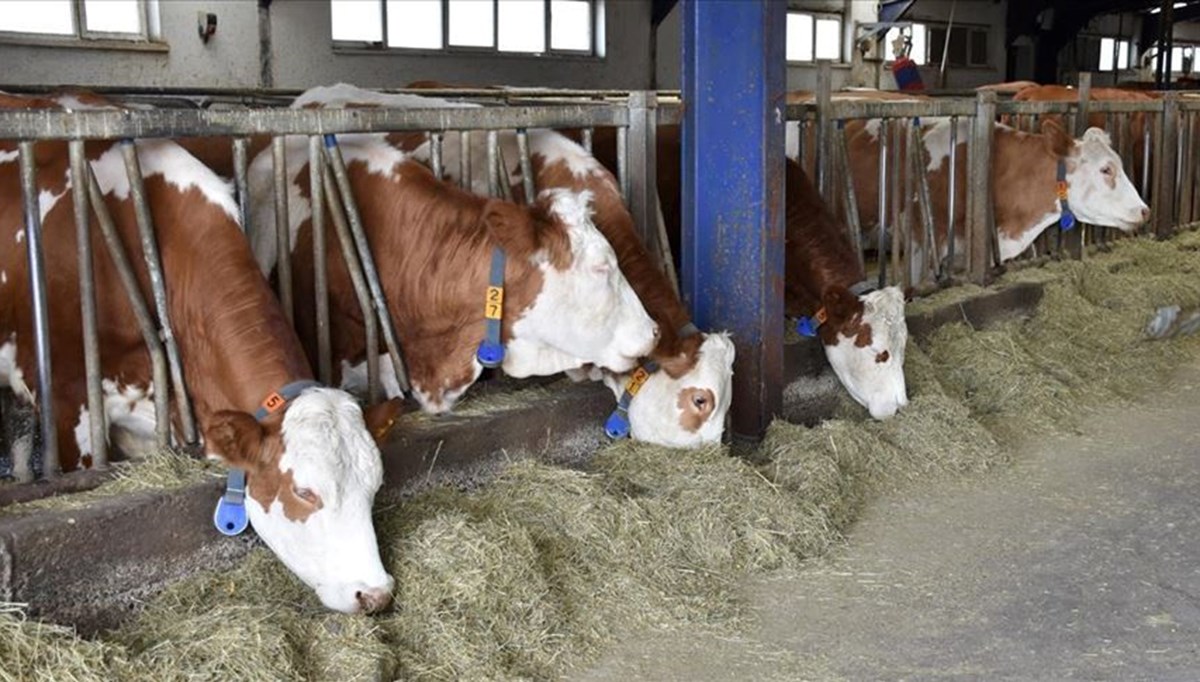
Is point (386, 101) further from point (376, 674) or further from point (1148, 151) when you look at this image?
point (1148, 151)

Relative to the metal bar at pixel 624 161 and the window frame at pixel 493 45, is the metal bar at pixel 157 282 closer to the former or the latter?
the metal bar at pixel 624 161

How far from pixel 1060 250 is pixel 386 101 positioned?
5560 millimetres

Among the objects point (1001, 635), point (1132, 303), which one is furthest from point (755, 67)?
point (1132, 303)

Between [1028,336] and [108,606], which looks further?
[1028,336]

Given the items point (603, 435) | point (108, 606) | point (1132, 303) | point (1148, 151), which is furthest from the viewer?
point (1148, 151)

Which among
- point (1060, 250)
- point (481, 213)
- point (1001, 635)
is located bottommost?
point (1001, 635)

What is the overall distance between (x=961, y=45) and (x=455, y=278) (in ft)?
66.4

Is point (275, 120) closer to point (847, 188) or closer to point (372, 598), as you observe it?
point (372, 598)

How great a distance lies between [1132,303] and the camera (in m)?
8.66

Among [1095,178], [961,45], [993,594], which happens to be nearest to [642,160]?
[993,594]

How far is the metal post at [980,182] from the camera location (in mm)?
8172

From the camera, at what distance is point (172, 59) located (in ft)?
40.1

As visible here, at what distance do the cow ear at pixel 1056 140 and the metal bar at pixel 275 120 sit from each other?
413 cm

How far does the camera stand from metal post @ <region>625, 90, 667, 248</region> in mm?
5723
